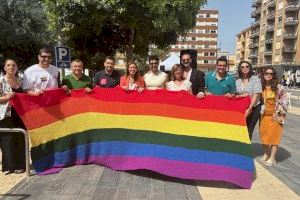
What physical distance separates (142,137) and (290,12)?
87.7 metres

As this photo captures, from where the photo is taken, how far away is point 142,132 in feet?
22.0

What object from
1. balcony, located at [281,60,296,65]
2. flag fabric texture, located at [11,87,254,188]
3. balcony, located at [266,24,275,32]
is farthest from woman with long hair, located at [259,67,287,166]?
balcony, located at [266,24,275,32]

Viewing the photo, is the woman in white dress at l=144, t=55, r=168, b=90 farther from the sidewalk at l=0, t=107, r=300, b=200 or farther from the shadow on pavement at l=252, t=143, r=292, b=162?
the shadow on pavement at l=252, t=143, r=292, b=162

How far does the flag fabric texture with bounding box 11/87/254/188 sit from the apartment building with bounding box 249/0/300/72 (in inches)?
3174

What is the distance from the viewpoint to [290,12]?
87.9 metres

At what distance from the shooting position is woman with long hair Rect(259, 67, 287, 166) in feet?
25.1

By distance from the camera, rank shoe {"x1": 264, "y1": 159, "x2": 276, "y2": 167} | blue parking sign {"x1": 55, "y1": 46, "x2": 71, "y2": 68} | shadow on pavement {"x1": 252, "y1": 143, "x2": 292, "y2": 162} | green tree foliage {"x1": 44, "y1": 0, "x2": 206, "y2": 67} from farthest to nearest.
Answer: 1. green tree foliage {"x1": 44, "y1": 0, "x2": 206, "y2": 67}
2. blue parking sign {"x1": 55, "y1": 46, "x2": 71, "y2": 68}
3. shadow on pavement {"x1": 252, "y1": 143, "x2": 292, "y2": 162}
4. shoe {"x1": 264, "y1": 159, "x2": 276, "y2": 167}

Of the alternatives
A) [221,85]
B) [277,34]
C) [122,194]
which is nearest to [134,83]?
[221,85]

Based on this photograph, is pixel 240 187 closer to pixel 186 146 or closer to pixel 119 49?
pixel 186 146

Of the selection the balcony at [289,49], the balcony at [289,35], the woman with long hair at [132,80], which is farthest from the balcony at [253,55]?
the woman with long hair at [132,80]

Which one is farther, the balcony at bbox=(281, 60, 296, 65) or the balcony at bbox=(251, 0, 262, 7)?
the balcony at bbox=(251, 0, 262, 7)

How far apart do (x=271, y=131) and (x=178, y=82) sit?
2.01 m

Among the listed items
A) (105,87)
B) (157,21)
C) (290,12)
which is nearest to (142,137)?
(105,87)

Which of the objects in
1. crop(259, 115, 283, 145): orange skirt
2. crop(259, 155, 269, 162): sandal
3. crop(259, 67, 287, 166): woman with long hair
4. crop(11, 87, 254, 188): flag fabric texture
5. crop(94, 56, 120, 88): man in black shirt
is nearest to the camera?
crop(11, 87, 254, 188): flag fabric texture
